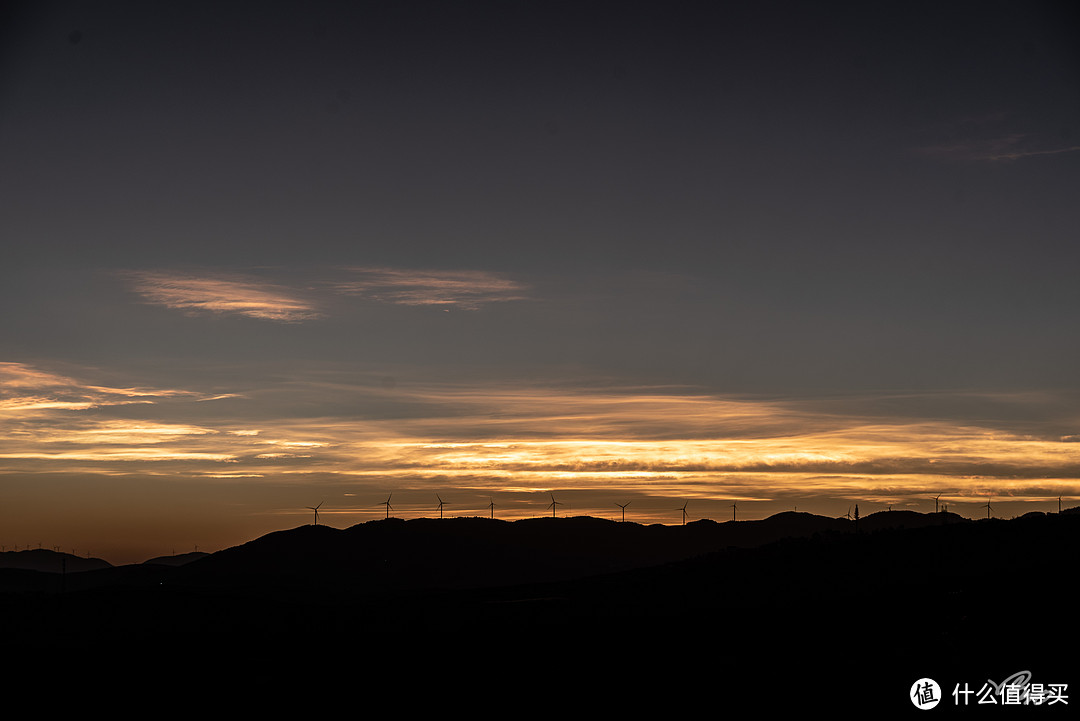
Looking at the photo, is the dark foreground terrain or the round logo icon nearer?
the round logo icon

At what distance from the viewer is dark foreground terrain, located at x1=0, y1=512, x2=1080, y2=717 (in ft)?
196

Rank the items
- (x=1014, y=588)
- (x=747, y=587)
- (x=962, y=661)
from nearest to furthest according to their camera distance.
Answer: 1. (x=962, y=661)
2. (x=1014, y=588)
3. (x=747, y=587)

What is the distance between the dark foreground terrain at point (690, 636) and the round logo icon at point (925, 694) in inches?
21.8

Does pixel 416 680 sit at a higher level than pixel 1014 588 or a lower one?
lower

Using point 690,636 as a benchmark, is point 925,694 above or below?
above

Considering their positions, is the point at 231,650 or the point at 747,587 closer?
the point at 231,650

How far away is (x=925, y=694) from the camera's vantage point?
53.5 meters

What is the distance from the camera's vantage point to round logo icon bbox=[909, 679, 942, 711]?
52625 millimetres

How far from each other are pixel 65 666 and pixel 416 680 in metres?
36.8

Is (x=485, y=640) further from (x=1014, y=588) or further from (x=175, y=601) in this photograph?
(x=175, y=601)

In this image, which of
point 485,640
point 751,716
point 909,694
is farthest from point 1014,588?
point 485,640

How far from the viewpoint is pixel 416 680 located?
70438 millimetres

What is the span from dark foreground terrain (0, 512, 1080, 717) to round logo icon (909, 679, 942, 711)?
55 cm

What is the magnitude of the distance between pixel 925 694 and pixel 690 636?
24917 millimetres
